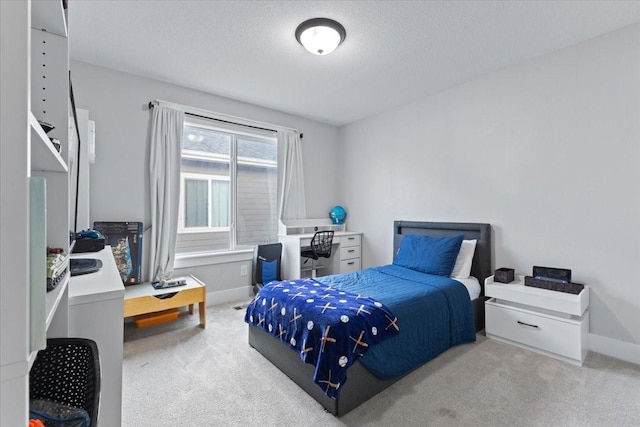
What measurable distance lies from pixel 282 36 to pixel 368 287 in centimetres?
225

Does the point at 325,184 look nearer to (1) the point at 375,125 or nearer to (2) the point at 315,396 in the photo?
(1) the point at 375,125

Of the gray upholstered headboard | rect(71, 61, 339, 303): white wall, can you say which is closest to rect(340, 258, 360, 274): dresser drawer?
the gray upholstered headboard

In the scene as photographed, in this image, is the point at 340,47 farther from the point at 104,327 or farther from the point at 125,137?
the point at 104,327

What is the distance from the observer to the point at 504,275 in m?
2.75

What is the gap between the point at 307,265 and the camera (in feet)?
14.4

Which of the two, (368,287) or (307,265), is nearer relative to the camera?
(368,287)

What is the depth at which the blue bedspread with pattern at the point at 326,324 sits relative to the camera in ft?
5.58

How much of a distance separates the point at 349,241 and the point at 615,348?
2916 mm

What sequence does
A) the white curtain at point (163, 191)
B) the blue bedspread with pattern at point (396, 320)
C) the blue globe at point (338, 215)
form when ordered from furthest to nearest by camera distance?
the blue globe at point (338, 215) < the white curtain at point (163, 191) < the blue bedspread with pattern at point (396, 320)

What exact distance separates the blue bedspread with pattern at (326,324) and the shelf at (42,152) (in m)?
1.49

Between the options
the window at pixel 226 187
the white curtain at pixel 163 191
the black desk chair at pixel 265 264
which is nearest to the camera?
the white curtain at pixel 163 191

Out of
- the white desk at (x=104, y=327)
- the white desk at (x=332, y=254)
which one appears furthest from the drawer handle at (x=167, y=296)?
the white desk at (x=104, y=327)
